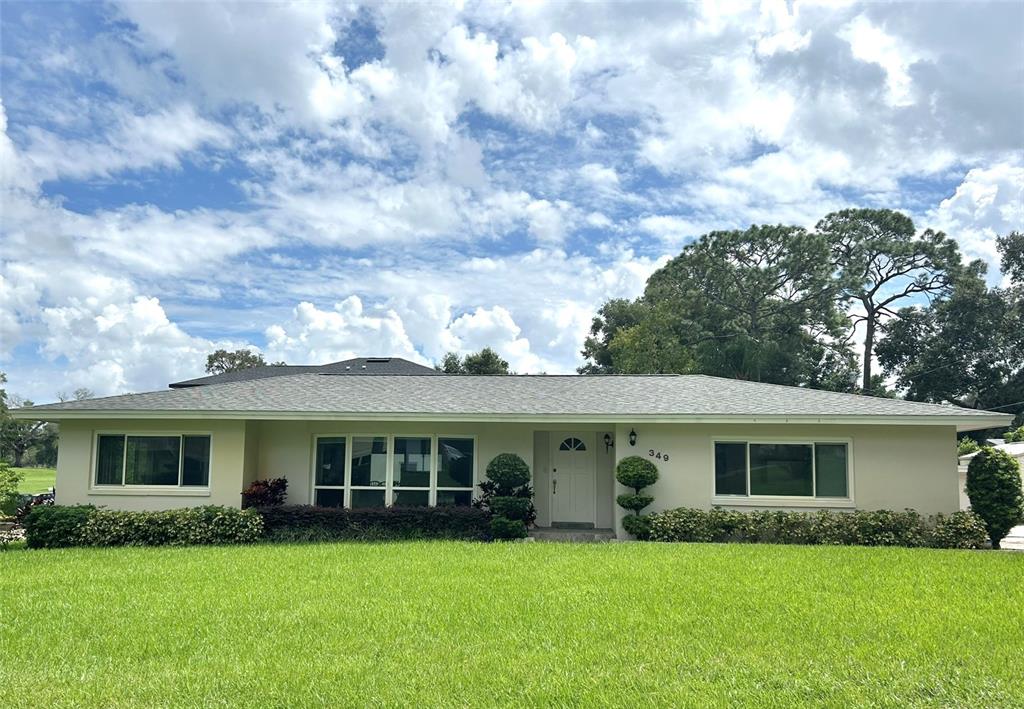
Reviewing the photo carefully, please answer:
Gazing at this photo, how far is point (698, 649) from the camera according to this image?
627 centimetres

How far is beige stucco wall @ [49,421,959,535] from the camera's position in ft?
46.1

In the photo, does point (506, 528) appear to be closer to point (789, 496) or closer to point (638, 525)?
point (638, 525)

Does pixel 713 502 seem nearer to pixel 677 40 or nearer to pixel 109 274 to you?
pixel 677 40

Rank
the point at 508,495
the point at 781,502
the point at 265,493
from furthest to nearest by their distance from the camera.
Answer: the point at 265,493
the point at 508,495
the point at 781,502

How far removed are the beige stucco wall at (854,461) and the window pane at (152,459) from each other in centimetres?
931

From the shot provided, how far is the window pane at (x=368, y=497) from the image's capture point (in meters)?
15.6

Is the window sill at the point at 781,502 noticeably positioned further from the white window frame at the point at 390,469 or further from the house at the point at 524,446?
the white window frame at the point at 390,469

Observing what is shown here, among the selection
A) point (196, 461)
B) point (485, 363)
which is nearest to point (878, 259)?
point (485, 363)

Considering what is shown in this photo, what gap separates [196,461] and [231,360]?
53.5 metres

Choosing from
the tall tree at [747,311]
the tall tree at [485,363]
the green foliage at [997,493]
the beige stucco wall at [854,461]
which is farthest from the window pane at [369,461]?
the tall tree at [485,363]

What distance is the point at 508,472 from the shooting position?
14.7 meters

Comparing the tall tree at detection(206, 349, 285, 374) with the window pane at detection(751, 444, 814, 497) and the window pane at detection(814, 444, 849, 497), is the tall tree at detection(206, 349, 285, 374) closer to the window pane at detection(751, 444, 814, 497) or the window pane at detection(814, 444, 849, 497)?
the window pane at detection(751, 444, 814, 497)

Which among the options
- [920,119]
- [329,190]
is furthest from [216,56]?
[920,119]

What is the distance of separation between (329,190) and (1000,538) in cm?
1703
